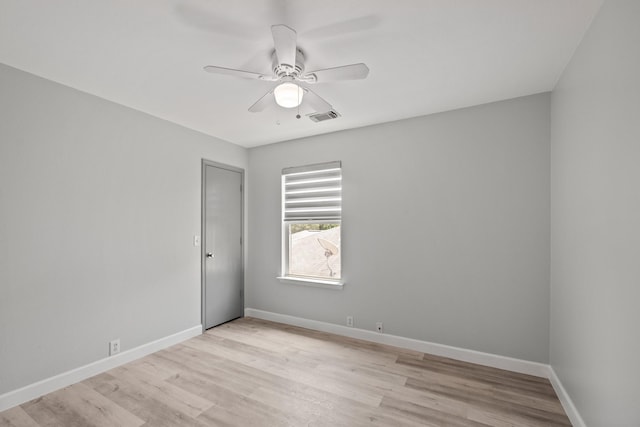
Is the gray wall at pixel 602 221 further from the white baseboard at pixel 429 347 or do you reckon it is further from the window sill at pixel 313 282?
the window sill at pixel 313 282

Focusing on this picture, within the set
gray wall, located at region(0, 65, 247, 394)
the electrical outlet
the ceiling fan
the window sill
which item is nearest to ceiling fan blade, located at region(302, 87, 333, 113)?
the ceiling fan

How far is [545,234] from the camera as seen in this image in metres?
2.64

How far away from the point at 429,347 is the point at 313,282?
1.54m

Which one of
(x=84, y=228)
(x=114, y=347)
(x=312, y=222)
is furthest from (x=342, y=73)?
(x=114, y=347)

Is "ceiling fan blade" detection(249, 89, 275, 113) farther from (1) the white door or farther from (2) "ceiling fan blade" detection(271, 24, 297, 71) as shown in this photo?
(1) the white door

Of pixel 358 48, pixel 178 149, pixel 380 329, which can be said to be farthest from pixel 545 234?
pixel 178 149

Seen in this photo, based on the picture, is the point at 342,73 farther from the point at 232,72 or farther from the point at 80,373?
the point at 80,373

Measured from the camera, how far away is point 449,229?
10.1ft

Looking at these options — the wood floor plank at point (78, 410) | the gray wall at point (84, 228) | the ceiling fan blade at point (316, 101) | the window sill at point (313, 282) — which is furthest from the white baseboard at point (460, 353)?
the ceiling fan blade at point (316, 101)

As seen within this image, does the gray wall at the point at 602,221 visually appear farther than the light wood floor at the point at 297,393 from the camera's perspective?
No

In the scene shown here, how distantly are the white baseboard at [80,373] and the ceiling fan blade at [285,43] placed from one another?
3.07 meters

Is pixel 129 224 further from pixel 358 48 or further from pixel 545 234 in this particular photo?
pixel 545 234

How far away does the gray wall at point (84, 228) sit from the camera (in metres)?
2.27

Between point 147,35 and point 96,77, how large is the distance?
913 mm
